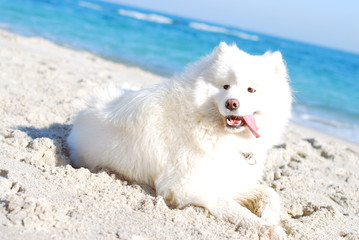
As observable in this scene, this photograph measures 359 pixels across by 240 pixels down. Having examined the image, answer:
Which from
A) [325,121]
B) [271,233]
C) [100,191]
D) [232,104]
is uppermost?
[232,104]

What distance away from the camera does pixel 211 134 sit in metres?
2.82

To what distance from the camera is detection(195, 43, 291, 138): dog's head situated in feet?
8.82

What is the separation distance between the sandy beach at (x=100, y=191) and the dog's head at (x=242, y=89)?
30.6 inches

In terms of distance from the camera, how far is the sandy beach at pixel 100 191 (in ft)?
7.32

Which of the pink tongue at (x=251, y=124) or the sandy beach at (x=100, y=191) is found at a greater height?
the pink tongue at (x=251, y=124)

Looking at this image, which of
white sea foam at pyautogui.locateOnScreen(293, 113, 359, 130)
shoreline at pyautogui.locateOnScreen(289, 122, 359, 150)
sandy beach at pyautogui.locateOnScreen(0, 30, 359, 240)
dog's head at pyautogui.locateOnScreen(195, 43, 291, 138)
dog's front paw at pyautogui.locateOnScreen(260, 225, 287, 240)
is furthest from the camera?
white sea foam at pyautogui.locateOnScreen(293, 113, 359, 130)

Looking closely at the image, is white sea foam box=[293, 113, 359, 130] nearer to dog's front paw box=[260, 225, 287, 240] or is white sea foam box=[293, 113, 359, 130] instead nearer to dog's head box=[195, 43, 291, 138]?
dog's head box=[195, 43, 291, 138]

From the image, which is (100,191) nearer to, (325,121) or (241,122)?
(241,122)

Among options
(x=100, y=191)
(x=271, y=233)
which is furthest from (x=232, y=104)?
(x=100, y=191)

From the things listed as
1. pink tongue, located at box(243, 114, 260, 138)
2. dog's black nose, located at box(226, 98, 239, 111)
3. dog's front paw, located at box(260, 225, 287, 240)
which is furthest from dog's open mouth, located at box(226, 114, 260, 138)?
dog's front paw, located at box(260, 225, 287, 240)

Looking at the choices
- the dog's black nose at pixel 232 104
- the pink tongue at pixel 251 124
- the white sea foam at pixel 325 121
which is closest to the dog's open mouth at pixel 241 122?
the pink tongue at pixel 251 124

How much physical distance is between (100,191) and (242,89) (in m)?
1.37

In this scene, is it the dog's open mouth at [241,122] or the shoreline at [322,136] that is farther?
the shoreline at [322,136]

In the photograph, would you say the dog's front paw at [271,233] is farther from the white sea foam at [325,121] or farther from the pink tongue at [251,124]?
the white sea foam at [325,121]
